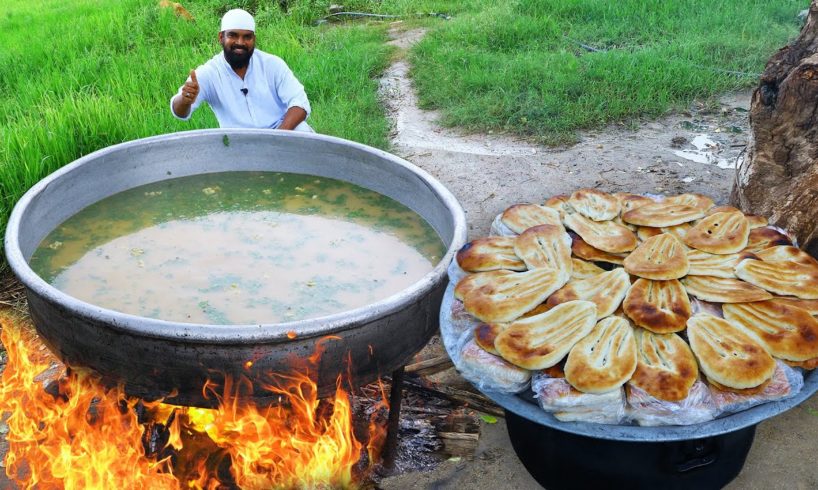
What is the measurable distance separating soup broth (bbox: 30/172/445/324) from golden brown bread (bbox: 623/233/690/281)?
0.78m

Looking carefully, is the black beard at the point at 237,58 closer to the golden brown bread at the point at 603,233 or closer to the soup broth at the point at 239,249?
the soup broth at the point at 239,249

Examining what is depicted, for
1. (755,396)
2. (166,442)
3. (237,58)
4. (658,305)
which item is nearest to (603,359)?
(658,305)

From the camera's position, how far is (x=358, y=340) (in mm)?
2168

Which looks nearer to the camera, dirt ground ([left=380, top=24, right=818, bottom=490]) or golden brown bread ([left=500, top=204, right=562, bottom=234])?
golden brown bread ([left=500, top=204, right=562, bottom=234])

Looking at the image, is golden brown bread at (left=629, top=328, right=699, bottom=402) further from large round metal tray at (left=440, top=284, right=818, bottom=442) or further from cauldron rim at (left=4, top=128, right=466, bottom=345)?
cauldron rim at (left=4, top=128, right=466, bottom=345)

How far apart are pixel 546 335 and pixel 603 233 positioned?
61cm

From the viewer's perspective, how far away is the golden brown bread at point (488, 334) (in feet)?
7.33

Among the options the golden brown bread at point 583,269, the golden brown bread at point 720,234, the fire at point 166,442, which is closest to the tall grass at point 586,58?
the golden brown bread at point 720,234

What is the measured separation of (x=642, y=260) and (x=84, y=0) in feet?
33.2

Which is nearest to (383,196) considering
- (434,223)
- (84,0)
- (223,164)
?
(434,223)

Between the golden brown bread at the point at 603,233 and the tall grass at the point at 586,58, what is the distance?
3.45 meters

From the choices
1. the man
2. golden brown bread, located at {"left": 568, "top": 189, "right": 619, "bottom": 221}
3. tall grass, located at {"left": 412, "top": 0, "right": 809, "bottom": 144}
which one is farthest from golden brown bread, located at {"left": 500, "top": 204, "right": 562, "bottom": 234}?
tall grass, located at {"left": 412, "top": 0, "right": 809, "bottom": 144}

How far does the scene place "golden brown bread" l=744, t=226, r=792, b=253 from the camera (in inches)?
103

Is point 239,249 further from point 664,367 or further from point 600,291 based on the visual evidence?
point 664,367
